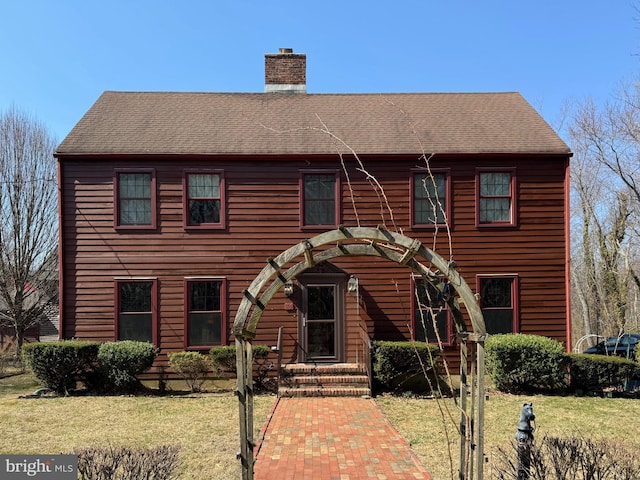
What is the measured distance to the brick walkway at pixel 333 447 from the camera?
5.79 metres

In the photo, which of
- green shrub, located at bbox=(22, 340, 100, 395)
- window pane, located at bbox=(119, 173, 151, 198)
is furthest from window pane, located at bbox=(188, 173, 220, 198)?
green shrub, located at bbox=(22, 340, 100, 395)

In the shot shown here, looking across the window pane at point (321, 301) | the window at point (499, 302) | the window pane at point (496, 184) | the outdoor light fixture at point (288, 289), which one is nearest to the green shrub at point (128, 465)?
the outdoor light fixture at point (288, 289)

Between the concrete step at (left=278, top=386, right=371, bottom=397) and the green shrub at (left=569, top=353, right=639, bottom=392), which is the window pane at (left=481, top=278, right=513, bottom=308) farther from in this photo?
the concrete step at (left=278, top=386, right=371, bottom=397)

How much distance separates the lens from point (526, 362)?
34.3 feet

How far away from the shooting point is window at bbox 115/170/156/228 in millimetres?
11867

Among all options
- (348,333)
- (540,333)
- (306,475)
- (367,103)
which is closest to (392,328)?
(348,333)

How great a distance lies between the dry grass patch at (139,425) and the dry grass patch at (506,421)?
8.78ft

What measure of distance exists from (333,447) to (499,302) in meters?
7.14

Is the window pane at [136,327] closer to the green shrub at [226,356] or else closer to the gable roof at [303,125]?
the green shrub at [226,356]

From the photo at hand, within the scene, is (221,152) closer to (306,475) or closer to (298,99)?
(298,99)

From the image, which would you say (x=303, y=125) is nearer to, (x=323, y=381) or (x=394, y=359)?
(x=394, y=359)

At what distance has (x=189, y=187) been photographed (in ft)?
39.4

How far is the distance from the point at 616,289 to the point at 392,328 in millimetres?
17076

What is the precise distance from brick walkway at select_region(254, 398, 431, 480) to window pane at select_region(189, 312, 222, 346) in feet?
10.4
